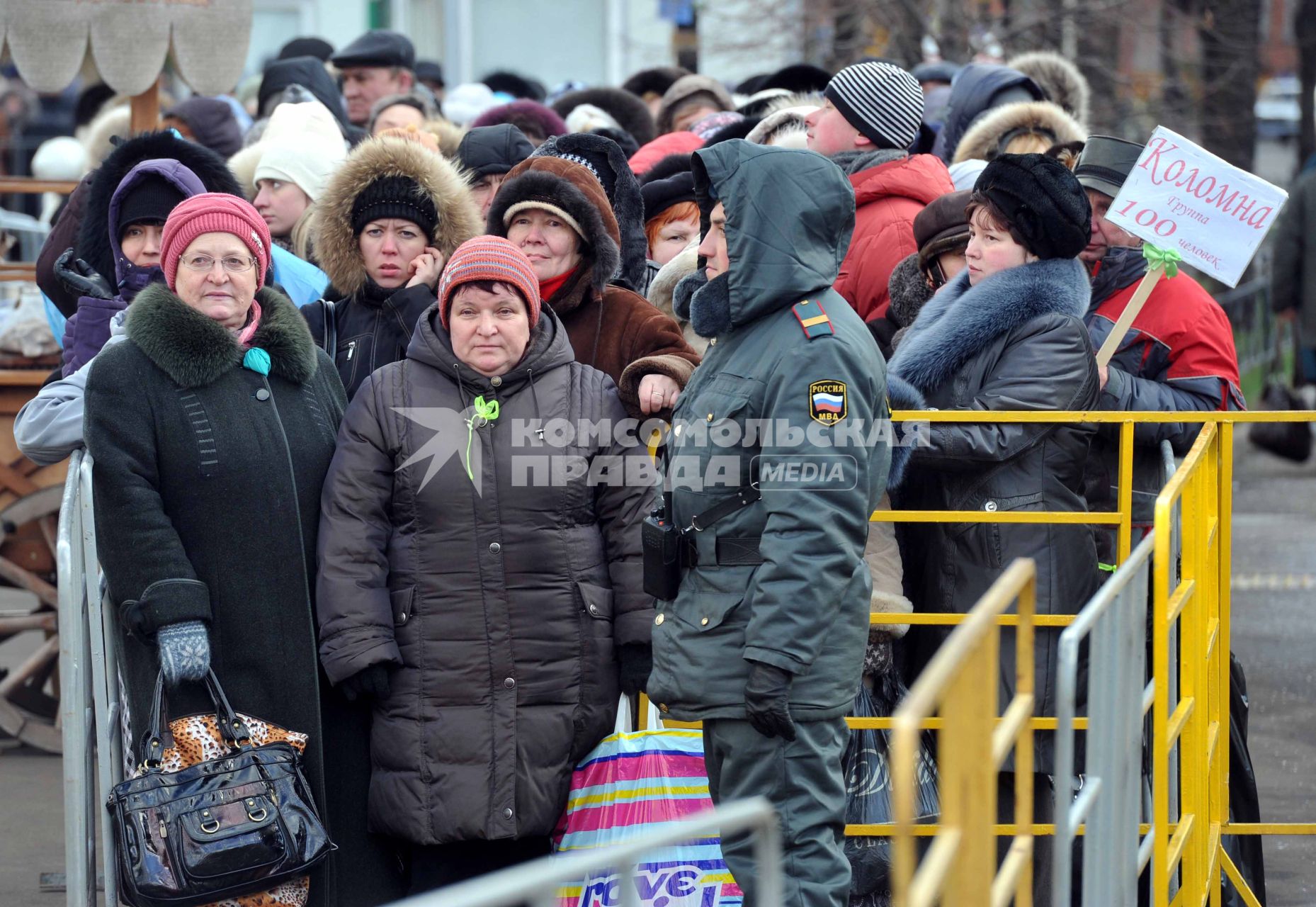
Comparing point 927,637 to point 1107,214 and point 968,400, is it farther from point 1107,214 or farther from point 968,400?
point 1107,214

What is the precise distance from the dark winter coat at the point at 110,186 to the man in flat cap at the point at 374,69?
13.9 feet

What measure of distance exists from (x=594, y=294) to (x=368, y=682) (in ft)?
4.67

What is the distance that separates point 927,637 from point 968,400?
67cm

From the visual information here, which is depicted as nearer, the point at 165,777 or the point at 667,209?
the point at 165,777

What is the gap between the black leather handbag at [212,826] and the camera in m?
3.76

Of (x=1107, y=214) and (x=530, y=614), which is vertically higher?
(x=1107, y=214)

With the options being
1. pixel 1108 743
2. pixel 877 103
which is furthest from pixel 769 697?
pixel 877 103

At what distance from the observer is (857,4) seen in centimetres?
1530

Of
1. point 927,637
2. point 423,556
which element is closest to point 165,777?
point 423,556

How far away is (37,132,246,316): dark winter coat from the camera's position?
5145mm

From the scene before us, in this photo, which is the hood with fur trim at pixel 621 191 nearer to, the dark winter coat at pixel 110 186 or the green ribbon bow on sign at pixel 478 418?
the dark winter coat at pixel 110 186

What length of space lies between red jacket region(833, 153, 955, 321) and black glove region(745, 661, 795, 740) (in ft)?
6.35

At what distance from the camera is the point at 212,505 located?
161 inches

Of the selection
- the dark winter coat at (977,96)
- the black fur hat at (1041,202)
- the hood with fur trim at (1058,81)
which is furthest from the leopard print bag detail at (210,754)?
the hood with fur trim at (1058,81)
